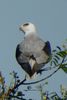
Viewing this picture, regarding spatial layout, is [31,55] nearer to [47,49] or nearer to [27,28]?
[47,49]

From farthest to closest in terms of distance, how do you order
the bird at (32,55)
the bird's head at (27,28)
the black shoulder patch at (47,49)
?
the bird's head at (27,28), the black shoulder patch at (47,49), the bird at (32,55)

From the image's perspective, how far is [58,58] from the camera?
305 cm

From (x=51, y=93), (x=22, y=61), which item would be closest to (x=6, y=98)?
(x=51, y=93)

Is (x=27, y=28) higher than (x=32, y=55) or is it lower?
higher

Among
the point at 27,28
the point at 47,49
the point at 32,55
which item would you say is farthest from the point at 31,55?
the point at 27,28

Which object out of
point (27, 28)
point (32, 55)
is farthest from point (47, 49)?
point (27, 28)

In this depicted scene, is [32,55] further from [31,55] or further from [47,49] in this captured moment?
[47,49]

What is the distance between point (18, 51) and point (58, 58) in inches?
59.0

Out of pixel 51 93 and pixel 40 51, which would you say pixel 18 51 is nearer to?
pixel 40 51

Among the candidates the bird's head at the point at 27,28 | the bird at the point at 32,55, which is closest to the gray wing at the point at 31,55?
the bird at the point at 32,55

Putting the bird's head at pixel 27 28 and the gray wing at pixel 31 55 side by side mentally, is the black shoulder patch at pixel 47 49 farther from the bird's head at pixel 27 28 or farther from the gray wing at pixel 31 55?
the bird's head at pixel 27 28

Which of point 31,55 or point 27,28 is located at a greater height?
point 27,28

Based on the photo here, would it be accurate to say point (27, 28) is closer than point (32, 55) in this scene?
No

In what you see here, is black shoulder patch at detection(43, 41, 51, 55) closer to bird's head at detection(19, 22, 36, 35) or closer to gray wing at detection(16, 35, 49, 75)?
gray wing at detection(16, 35, 49, 75)
